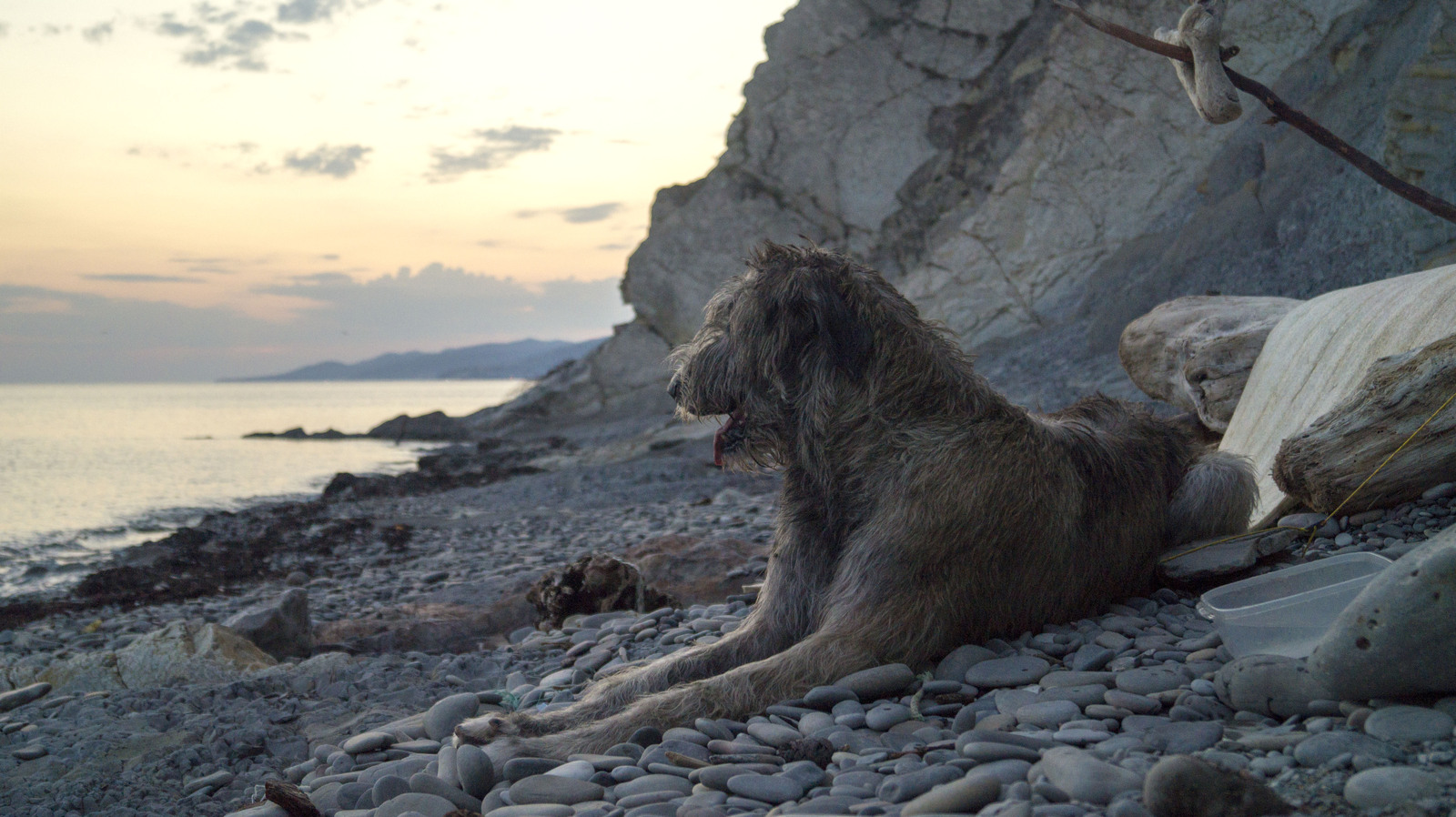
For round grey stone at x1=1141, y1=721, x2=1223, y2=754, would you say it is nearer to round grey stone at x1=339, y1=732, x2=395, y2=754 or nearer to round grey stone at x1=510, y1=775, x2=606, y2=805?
round grey stone at x1=510, y1=775, x2=606, y2=805

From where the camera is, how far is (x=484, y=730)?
12.5 ft

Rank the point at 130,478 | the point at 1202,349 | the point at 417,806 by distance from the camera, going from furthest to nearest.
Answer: the point at 130,478
the point at 1202,349
the point at 417,806

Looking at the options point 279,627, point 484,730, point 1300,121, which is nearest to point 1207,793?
point 484,730

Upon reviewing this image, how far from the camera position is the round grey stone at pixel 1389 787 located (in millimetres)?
2215

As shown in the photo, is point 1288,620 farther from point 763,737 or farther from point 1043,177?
point 1043,177

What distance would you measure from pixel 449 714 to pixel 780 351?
2399mm

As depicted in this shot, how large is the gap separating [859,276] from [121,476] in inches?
1328

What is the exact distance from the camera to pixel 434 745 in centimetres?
420

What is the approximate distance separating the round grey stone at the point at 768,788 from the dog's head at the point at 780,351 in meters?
1.59

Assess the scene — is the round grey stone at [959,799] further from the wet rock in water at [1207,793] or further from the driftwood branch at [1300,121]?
the driftwood branch at [1300,121]

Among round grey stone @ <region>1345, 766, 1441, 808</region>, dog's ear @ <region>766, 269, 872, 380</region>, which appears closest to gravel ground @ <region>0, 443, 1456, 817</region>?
round grey stone @ <region>1345, 766, 1441, 808</region>

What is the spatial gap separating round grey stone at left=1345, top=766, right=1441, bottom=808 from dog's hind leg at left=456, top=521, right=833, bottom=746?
7.37 feet

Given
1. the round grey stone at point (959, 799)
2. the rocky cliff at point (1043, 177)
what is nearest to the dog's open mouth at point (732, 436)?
the round grey stone at point (959, 799)

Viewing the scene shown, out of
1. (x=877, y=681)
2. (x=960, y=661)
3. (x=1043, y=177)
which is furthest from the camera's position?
(x=1043, y=177)
